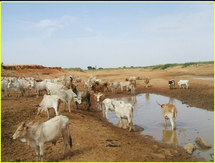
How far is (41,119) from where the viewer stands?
11.9 metres

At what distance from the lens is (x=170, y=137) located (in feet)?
36.2

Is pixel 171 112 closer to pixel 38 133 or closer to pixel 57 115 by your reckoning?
pixel 57 115

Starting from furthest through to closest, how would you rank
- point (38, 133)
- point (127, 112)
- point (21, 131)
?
point (127, 112) < point (38, 133) < point (21, 131)

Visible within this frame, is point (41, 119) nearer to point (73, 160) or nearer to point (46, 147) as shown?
point (46, 147)

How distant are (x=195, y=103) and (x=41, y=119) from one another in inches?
525

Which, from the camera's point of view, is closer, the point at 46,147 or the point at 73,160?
the point at 73,160

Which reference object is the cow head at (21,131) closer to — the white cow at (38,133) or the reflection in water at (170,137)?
the white cow at (38,133)

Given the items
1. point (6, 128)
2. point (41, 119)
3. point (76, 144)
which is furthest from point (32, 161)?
point (41, 119)

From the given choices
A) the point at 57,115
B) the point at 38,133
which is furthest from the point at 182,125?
the point at 38,133

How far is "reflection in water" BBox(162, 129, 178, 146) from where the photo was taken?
1037 centimetres

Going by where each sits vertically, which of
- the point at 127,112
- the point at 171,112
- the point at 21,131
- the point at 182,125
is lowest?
the point at 182,125

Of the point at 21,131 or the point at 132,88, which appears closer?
the point at 21,131

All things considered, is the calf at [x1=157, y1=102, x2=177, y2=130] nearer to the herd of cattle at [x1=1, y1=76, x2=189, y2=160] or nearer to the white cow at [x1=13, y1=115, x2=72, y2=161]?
the herd of cattle at [x1=1, y1=76, x2=189, y2=160]

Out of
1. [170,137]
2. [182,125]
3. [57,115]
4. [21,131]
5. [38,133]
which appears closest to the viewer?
[21,131]
